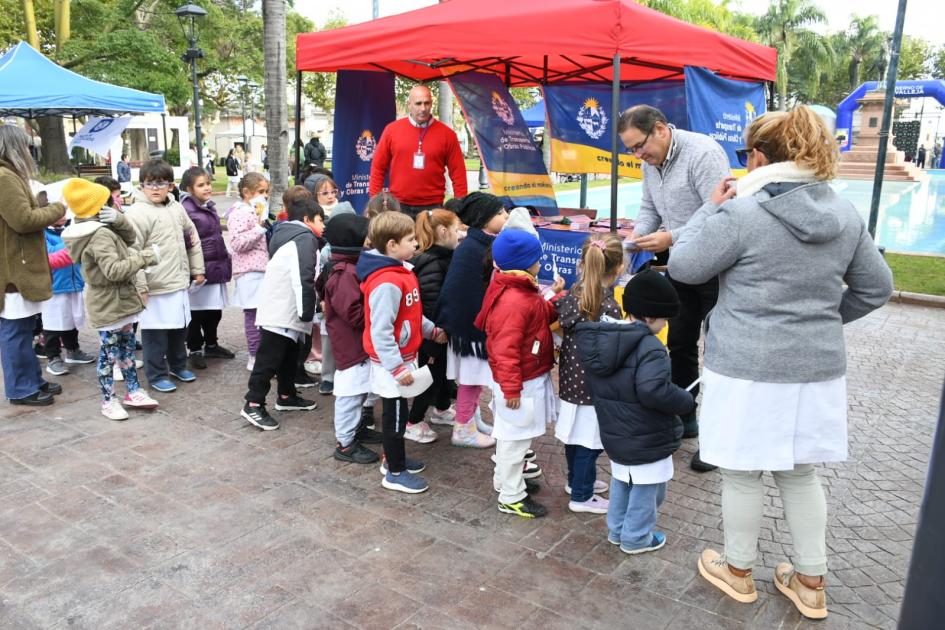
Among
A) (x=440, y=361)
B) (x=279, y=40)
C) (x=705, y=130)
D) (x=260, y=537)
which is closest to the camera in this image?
(x=260, y=537)

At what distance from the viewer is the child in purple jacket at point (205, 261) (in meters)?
5.98

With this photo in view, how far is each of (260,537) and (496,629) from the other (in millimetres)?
1346

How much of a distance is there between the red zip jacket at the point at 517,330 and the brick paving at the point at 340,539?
2.55ft

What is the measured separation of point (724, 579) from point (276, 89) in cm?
1010

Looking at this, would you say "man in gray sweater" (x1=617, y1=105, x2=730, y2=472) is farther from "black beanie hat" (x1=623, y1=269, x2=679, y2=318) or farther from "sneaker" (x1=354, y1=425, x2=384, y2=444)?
"sneaker" (x1=354, y1=425, x2=384, y2=444)


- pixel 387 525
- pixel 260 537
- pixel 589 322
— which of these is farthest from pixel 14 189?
pixel 589 322

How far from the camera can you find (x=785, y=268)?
2596 millimetres

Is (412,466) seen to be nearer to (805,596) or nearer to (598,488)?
(598,488)

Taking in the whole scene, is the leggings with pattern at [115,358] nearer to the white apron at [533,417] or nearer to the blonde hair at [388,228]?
the blonde hair at [388,228]

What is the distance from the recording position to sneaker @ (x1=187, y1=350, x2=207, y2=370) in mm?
6273

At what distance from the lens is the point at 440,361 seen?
4746 millimetres

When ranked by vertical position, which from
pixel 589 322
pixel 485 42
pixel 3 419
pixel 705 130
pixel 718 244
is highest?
pixel 485 42

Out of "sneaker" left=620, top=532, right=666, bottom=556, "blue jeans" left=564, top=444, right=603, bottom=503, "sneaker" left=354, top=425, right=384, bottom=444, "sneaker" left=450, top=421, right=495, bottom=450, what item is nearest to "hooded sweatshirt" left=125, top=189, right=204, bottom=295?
"sneaker" left=354, top=425, right=384, bottom=444

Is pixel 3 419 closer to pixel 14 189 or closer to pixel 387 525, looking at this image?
pixel 14 189
